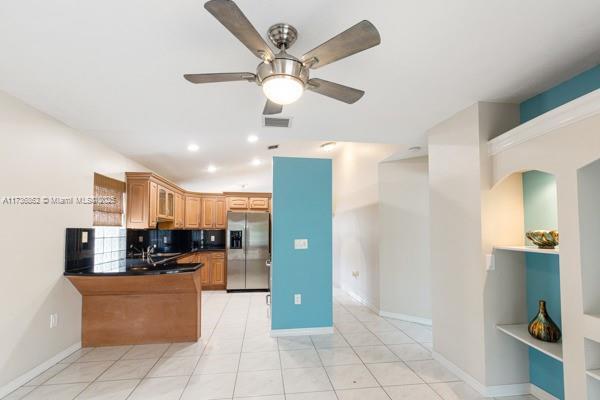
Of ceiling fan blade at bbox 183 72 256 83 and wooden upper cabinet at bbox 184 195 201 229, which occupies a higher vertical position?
ceiling fan blade at bbox 183 72 256 83

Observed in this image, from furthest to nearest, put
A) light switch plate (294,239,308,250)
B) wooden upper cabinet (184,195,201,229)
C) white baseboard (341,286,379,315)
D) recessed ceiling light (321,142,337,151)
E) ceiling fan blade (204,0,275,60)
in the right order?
wooden upper cabinet (184,195,201,229), recessed ceiling light (321,142,337,151), white baseboard (341,286,379,315), light switch plate (294,239,308,250), ceiling fan blade (204,0,275,60)

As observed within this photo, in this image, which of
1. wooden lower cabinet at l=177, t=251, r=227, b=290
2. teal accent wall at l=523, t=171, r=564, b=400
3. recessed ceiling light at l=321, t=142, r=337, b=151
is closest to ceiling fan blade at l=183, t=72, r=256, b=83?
teal accent wall at l=523, t=171, r=564, b=400

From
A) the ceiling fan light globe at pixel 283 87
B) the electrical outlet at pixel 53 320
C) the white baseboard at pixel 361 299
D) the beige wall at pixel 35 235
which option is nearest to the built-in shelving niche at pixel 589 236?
the ceiling fan light globe at pixel 283 87

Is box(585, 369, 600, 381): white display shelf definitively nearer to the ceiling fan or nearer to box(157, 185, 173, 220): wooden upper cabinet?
the ceiling fan

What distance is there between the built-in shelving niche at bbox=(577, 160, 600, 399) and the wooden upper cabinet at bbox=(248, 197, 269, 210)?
5835 mm

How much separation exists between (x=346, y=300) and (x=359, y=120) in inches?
144

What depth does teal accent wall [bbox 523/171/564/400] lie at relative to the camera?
230 centimetres

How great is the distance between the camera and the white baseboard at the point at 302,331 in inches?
150

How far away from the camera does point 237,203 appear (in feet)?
23.1

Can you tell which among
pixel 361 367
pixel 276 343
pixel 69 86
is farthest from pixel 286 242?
pixel 69 86

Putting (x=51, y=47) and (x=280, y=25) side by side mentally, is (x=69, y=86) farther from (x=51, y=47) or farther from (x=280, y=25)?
(x=280, y=25)

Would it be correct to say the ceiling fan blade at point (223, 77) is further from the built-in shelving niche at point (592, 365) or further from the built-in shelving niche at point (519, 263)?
the built-in shelving niche at point (592, 365)

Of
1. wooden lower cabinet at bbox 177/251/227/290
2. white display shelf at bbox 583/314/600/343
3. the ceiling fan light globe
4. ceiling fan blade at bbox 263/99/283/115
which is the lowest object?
wooden lower cabinet at bbox 177/251/227/290

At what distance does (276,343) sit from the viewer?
3572 mm
